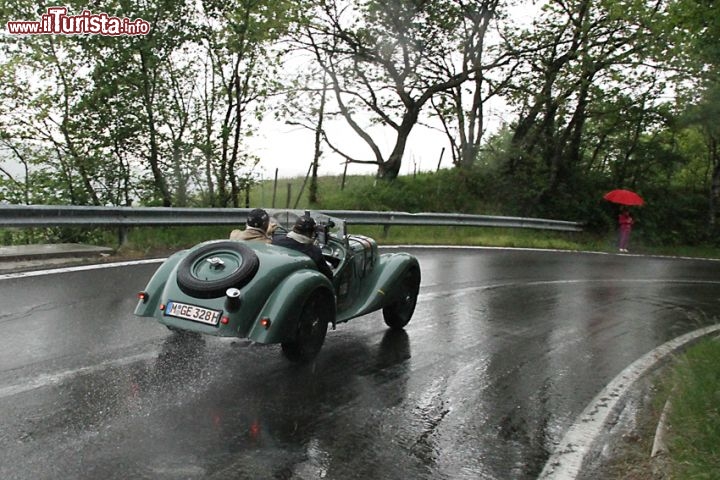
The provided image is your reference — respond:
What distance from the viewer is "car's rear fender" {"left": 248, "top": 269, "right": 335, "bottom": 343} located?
5375mm

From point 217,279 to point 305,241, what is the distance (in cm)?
96

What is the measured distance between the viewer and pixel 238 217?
12867 mm

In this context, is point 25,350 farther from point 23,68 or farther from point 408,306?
point 23,68

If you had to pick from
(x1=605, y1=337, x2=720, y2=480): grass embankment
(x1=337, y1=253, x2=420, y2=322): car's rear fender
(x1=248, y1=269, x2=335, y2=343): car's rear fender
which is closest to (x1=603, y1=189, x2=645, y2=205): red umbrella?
(x1=337, y1=253, x2=420, y2=322): car's rear fender

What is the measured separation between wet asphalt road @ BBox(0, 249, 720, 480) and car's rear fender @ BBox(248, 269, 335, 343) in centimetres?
36

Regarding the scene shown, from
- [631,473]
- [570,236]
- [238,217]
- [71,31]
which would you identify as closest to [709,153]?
[570,236]

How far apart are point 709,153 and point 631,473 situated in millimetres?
29840

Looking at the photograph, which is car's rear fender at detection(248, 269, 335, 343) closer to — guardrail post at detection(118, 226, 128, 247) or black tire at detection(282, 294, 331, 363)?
black tire at detection(282, 294, 331, 363)

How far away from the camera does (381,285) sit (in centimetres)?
716

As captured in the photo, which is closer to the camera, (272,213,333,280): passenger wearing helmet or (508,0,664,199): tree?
(272,213,333,280): passenger wearing helmet

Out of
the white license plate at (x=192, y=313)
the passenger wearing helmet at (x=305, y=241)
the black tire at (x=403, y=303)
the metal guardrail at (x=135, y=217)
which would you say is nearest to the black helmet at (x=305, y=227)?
the passenger wearing helmet at (x=305, y=241)

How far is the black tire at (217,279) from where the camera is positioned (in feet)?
17.9

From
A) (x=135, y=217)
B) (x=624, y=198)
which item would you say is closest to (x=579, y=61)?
(x=624, y=198)

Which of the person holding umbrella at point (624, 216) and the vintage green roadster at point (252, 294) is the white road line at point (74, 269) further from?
the person holding umbrella at point (624, 216)
